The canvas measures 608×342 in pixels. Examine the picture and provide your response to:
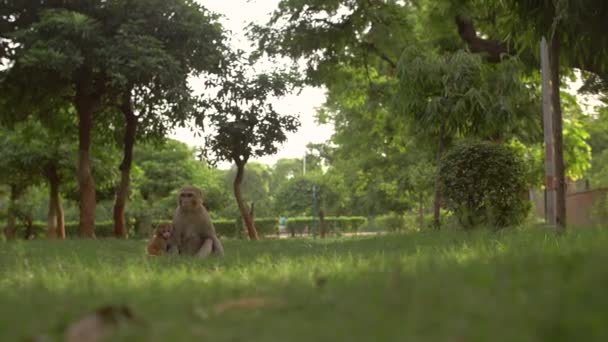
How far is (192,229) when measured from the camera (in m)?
10.8

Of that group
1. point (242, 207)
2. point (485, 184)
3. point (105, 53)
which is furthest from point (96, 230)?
point (485, 184)

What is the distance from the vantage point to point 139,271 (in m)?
6.52

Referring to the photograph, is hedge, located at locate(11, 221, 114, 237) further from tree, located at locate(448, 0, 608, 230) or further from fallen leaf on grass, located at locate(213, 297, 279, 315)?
fallen leaf on grass, located at locate(213, 297, 279, 315)

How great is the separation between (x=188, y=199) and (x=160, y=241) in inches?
48.6

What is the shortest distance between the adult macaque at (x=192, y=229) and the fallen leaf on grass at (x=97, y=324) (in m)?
7.66

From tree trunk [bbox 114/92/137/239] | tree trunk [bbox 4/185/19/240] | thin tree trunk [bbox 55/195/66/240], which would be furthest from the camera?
tree trunk [bbox 4/185/19/240]

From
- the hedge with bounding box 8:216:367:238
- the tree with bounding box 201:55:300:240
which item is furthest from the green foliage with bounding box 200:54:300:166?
the hedge with bounding box 8:216:367:238

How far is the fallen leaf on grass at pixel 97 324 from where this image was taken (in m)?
2.77

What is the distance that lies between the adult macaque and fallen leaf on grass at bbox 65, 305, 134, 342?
7664 millimetres

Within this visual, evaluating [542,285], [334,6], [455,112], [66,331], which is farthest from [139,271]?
[334,6]

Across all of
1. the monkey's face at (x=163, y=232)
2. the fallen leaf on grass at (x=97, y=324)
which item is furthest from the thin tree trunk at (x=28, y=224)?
the fallen leaf on grass at (x=97, y=324)

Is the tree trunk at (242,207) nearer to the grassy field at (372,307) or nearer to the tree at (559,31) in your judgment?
the tree at (559,31)

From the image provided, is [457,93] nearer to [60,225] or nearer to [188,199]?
[188,199]

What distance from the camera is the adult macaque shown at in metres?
10.7
